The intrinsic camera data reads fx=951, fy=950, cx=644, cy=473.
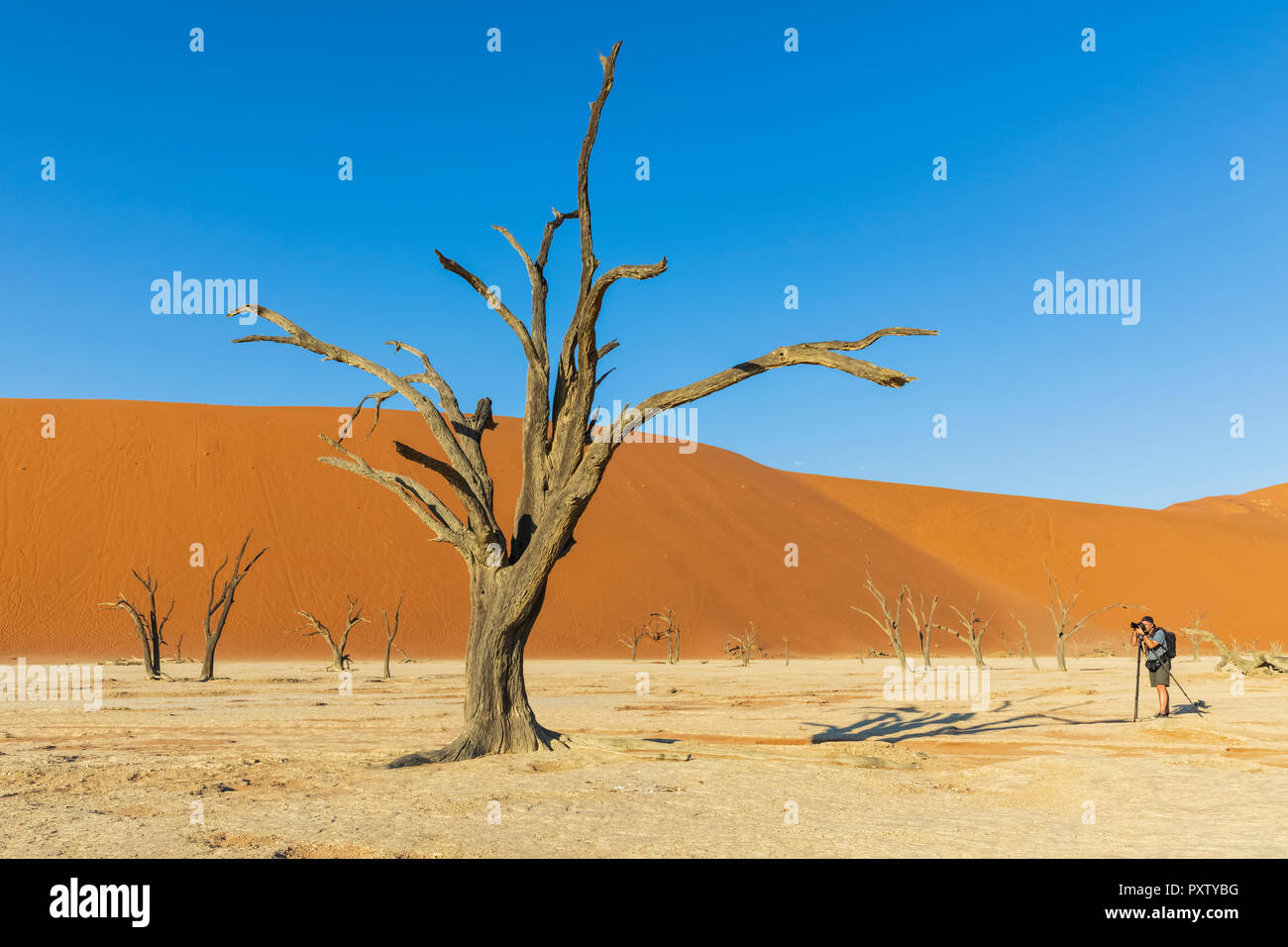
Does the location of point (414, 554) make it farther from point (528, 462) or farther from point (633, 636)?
point (528, 462)

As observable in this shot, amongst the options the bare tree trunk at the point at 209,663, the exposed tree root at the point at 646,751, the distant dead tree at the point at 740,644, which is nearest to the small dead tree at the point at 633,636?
the distant dead tree at the point at 740,644

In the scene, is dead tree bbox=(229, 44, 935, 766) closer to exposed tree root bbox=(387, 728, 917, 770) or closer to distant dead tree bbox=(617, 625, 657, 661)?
exposed tree root bbox=(387, 728, 917, 770)

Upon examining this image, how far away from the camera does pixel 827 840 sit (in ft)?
19.7

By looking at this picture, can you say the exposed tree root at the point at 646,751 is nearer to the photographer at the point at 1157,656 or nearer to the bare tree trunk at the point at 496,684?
the bare tree trunk at the point at 496,684

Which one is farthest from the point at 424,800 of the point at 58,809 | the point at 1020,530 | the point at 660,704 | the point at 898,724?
the point at 1020,530

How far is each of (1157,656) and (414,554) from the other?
46556mm

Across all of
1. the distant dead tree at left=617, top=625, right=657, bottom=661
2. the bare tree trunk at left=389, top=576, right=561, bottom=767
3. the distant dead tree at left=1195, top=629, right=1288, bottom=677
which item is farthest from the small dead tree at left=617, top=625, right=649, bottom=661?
the bare tree trunk at left=389, top=576, right=561, bottom=767

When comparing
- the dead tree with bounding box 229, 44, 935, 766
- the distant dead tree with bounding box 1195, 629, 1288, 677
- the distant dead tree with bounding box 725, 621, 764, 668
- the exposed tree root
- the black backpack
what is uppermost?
the dead tree with bounding box 229, 44, 935, 766

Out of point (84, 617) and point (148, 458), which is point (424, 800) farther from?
point (148, 458)

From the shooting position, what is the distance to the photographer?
14.0 m

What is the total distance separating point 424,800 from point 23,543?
5205 centimetres

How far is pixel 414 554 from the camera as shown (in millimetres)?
55531

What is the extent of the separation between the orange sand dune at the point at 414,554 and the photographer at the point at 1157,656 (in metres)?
36.5

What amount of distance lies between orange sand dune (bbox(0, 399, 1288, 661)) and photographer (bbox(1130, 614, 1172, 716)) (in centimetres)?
3655
